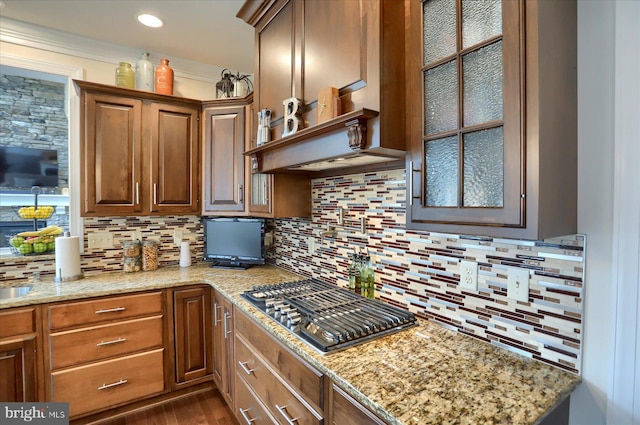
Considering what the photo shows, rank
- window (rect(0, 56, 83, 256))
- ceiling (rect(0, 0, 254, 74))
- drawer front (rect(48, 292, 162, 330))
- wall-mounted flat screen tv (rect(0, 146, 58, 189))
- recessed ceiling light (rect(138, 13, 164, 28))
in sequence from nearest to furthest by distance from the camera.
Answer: drawer front (rect(48, 292, 162, 330)), ceiling (rect(0, 0, 254, 74)), recessed ceiling light (rect(138, 13, 164, 28)), window (rect(0, 56, 83, 256)), wall-mounted flat screen tv (rect(0, 146, 58, 189))

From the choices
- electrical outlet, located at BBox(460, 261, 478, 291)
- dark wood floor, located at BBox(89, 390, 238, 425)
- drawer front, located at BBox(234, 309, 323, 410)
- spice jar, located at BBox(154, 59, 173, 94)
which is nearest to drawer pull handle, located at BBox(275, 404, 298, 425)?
drawer front, located at BBox(234, 309, 323, 410)

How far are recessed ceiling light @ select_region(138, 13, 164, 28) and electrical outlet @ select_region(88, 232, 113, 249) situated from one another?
163 cm

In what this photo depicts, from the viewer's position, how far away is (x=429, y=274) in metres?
1.44

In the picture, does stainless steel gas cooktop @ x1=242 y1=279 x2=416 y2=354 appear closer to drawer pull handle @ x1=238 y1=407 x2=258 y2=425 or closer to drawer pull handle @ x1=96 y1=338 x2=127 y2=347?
drawer pull handle @ x1=238 y1=407 x2=258 y2=425

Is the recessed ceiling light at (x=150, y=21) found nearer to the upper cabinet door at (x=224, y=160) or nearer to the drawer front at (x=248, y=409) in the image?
the upper cabinet door at (x=224, y=160)

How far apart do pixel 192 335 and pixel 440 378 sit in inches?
75.5

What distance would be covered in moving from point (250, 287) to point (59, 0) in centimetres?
217

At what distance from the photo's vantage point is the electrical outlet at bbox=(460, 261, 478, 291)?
1.25 meters

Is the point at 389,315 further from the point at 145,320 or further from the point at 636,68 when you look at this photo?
the point at 145,320

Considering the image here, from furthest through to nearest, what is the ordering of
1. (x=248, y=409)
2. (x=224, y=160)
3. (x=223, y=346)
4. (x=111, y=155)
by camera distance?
(x=224, y=160), (x=111, y=155), (x=223, y=346), (x=248, y=409)

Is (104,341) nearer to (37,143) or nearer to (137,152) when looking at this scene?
(137,152)

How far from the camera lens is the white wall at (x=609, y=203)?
2.95 ft

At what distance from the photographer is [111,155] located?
2.36m
